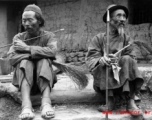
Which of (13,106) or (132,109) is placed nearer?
(132,109)

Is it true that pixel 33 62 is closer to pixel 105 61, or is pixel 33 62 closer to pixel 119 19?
pixel 105 61

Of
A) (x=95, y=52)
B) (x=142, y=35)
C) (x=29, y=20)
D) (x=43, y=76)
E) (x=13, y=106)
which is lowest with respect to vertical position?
(x=13, y=106)

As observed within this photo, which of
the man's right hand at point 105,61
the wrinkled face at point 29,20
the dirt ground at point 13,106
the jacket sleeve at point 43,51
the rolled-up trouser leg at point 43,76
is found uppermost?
the wrinkled face at point 29,20

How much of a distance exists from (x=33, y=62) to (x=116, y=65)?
1009 mm

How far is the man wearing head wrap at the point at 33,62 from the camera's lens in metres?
3.16

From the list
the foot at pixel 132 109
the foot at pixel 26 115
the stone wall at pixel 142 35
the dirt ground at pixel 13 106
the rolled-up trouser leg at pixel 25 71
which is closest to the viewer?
the foot at pixel 26 115

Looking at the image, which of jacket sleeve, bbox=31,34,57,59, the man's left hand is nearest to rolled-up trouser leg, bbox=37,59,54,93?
jacket sleeve, bbox=31,34,57,59

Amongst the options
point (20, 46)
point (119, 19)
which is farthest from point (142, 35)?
point (20, 46)

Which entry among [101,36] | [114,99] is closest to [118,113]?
[114,99]

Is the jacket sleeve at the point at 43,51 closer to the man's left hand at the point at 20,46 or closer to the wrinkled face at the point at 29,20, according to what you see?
the man's left hand at the point at 20,46

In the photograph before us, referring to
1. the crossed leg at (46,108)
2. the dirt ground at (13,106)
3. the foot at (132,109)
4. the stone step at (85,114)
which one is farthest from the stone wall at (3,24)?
the foot at (132,109)

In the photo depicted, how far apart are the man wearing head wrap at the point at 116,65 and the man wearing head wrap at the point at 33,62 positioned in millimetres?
534

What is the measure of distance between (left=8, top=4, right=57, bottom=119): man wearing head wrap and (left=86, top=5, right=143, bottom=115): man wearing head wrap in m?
0.53

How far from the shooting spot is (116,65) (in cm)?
318
